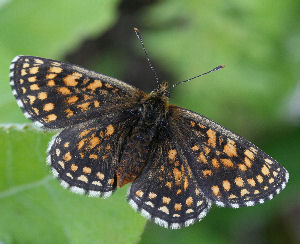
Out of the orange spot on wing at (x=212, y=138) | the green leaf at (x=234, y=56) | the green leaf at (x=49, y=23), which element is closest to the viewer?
the orange spot on wing at (x=212, y=138)

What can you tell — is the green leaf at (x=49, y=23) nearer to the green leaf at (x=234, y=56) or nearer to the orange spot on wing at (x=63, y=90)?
the green leaf at (x=234, y=56)

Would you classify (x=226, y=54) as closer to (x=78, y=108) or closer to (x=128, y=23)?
(x=128, y=23)

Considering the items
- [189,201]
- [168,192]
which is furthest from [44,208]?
[189,201]

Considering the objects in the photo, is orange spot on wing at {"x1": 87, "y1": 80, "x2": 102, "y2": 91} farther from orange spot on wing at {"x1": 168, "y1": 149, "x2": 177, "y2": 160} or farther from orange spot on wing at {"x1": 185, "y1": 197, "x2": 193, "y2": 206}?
orange spot on wing at {"x1": 185, "y1": 197, "x2": 193, "y2": 206}

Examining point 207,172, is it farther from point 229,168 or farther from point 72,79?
point 72,79

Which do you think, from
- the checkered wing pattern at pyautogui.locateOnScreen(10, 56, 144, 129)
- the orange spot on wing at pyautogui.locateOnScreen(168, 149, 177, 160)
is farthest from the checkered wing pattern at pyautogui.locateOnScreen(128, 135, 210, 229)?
the checkered wing pattern at pyautogui.locateOnScreen(10, 56, 144, 129)

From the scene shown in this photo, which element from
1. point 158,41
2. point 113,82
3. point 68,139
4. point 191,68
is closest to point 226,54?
point 191,68

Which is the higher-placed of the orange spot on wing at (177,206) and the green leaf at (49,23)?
the green leaf at (49,23)

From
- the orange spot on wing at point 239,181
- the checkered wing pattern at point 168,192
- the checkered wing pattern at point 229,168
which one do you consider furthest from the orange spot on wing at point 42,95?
the orange spot on wing at point 239,181
